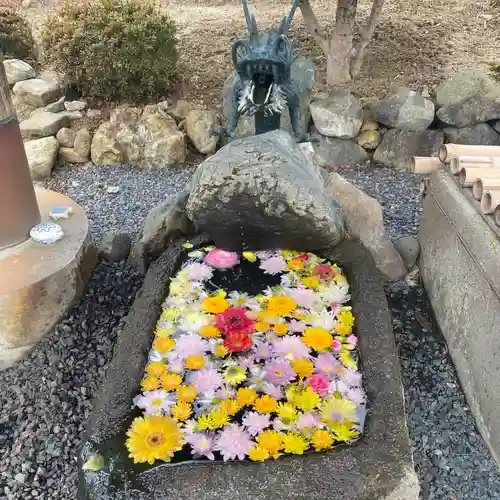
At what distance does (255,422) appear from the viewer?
2.19 metres

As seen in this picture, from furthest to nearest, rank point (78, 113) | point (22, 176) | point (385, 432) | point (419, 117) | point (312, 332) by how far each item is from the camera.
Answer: point (78, 113), point (419, 117), point (22, 176), point (312, 332), point (385, 432)

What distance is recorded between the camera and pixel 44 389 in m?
3.06

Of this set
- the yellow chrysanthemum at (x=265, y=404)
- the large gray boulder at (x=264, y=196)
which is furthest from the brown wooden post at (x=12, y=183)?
the yellow chrysanthemum at (x=265, y=404)

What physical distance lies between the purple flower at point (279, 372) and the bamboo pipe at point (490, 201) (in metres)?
1.30

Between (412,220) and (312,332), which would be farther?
(412,220)

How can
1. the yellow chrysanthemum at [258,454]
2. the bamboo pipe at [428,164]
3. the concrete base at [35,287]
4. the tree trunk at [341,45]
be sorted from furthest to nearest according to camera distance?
the tree trunk at [341,45]
the bamboo pipe at [428,164]
the concrete base at [35,287]
the yellow chrysanthemum at [258,454]

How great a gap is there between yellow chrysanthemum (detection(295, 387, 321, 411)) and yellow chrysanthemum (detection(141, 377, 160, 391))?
1.91 ft

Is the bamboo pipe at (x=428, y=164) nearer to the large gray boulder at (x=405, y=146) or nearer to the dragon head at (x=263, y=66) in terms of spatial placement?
the dragon head at (x=263, y=66)

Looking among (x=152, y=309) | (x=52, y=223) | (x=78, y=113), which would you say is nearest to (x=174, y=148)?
(x=78, y=113)

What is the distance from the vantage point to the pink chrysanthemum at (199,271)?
3032mm

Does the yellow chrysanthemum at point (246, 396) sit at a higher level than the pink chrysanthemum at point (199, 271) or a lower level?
higher

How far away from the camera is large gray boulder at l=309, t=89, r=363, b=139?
5.34m

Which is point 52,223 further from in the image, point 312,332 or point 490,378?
point 490,378

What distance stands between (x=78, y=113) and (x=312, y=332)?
429 cm
